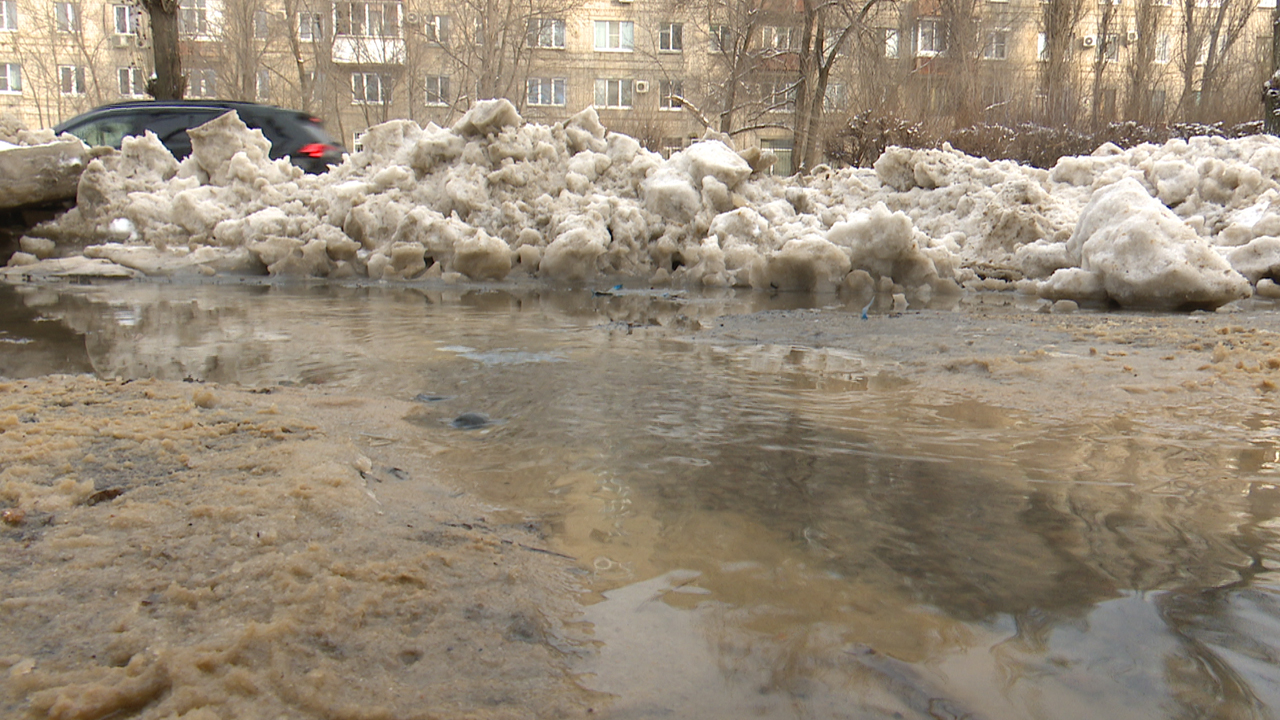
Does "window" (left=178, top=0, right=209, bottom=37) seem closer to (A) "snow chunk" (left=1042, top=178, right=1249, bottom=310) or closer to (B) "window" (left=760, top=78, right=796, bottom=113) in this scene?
(B) "window" (left=760, top=78, right=796, bottom=113)

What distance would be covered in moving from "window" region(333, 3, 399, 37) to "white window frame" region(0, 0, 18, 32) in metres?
19.3

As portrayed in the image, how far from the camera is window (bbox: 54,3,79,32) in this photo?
33.4m

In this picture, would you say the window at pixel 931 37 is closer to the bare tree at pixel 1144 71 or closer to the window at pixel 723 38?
the bare tree at pixel 1144 71

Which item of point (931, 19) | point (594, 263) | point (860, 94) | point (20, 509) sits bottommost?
point (20, 509)

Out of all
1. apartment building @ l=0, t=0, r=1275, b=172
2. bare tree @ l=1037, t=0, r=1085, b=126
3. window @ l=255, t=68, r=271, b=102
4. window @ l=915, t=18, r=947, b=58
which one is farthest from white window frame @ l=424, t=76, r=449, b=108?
bare tree @ l=1037, t=0, r=1085, b=126

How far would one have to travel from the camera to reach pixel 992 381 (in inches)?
135

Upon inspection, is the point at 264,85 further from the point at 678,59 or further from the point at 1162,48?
the point at 1162,48

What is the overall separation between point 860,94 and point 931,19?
10016 millimetres

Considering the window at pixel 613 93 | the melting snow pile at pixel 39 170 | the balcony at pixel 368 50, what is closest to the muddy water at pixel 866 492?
the melting snow pile at pixel 39 170

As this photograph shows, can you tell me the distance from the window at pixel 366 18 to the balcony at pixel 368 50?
254 mm

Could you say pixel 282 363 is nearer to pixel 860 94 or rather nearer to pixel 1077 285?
pixel 1077 285

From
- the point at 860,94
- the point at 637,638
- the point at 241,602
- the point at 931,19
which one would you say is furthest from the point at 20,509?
the point at 931,19

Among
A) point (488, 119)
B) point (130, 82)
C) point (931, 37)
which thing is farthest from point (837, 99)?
point (130, 82)

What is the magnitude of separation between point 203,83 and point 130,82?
9.35m
